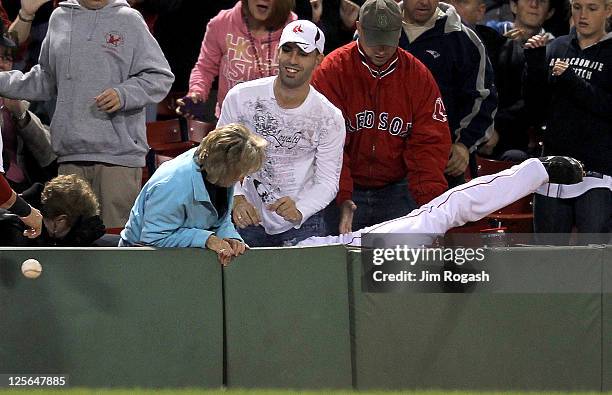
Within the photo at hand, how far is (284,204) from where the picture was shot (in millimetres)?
6738

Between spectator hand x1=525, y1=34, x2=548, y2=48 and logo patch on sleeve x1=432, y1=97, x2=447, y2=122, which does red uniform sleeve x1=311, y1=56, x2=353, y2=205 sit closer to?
logo patch on sleeve x1=432, y1=97, x2=447, y2=122

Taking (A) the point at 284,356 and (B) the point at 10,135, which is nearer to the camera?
(A) the point at 284,356

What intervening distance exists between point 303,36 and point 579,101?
81.7 inches

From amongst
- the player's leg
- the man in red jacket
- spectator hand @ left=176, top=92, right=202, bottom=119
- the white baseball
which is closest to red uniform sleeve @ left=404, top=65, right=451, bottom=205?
the man in red jacket

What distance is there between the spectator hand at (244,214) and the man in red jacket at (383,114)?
2.41ft

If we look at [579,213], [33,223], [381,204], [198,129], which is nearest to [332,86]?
[381,204]

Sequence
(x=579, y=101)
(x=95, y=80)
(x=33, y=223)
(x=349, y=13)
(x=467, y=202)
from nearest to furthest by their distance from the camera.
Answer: (x=33, y=223), (x=467, y=202), (x=95, y=80), (x=579, y=101), (x=349, y=13)

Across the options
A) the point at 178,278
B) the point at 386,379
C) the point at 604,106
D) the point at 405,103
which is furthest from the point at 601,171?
the point at 178,278

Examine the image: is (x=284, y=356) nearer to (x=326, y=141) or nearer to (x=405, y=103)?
(x=326, y=141)

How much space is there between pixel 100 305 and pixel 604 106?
3732mm

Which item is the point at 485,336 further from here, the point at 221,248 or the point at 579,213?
the point at 579,213

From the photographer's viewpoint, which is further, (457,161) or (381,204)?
(457,161)

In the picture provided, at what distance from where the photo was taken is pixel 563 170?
23.5 ft

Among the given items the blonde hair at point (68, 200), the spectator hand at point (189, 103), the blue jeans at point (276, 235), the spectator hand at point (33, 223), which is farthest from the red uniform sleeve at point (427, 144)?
the spectator hand at point (33, 223)
